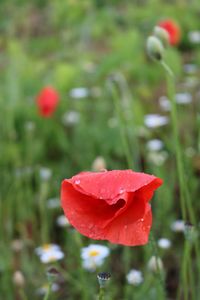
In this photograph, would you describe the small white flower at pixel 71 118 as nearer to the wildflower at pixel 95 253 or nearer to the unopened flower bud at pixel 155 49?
the wildflower at pixel 95 253

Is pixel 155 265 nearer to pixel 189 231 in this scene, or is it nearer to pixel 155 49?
pixel 189 231

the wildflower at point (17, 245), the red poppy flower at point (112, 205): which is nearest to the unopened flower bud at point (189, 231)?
the red poppy flower at point (112, 205)

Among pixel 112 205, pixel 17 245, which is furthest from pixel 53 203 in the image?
pixel 112 205

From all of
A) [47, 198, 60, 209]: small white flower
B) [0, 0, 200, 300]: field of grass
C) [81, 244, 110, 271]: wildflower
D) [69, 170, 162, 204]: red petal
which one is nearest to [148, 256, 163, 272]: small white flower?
[0, 0, 200, 300]: field of grass

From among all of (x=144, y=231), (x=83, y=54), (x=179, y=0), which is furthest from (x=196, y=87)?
(x=144, y=231)

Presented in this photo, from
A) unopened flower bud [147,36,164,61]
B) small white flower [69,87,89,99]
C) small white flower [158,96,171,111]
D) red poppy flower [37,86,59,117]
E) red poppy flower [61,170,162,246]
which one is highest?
unopened flower bud [147,36,164,61]

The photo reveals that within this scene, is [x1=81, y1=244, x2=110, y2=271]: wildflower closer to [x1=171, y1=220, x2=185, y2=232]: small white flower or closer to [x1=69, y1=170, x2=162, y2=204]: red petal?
[x1=171, y1=220, x2=185, y2=232]: small white flower
